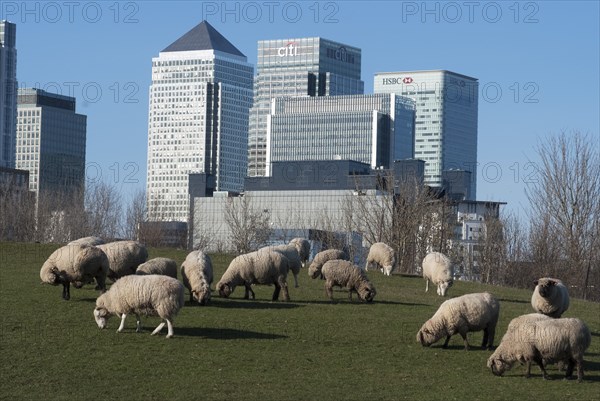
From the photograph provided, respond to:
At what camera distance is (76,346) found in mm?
29938

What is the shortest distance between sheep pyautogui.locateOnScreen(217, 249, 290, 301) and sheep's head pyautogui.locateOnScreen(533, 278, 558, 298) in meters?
9.28

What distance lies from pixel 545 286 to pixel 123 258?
48.6ft

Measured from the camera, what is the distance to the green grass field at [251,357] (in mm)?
25922

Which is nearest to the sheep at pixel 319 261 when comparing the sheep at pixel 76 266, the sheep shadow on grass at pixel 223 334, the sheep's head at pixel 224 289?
the sheep's head at pixel 224 289

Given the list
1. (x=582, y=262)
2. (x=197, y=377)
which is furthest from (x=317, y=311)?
(x=582, y=262)

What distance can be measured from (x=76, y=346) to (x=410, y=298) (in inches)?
706

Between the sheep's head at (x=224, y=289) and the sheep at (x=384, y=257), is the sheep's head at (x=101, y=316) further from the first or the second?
the sheep at (x=384, y=257)

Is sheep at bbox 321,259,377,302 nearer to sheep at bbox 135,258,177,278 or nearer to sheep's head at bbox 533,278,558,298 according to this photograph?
sheep at bbox 135,258,177,278

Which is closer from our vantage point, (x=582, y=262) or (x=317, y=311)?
(x=317, y=311)

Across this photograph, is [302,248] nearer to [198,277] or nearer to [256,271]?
[256,271]

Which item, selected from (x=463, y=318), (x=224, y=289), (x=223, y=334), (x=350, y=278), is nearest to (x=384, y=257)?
(x=350, y=278)

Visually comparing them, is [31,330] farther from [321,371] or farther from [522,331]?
[522,331]

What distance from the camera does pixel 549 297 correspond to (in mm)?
33625

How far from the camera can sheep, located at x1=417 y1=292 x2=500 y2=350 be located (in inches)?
1219
